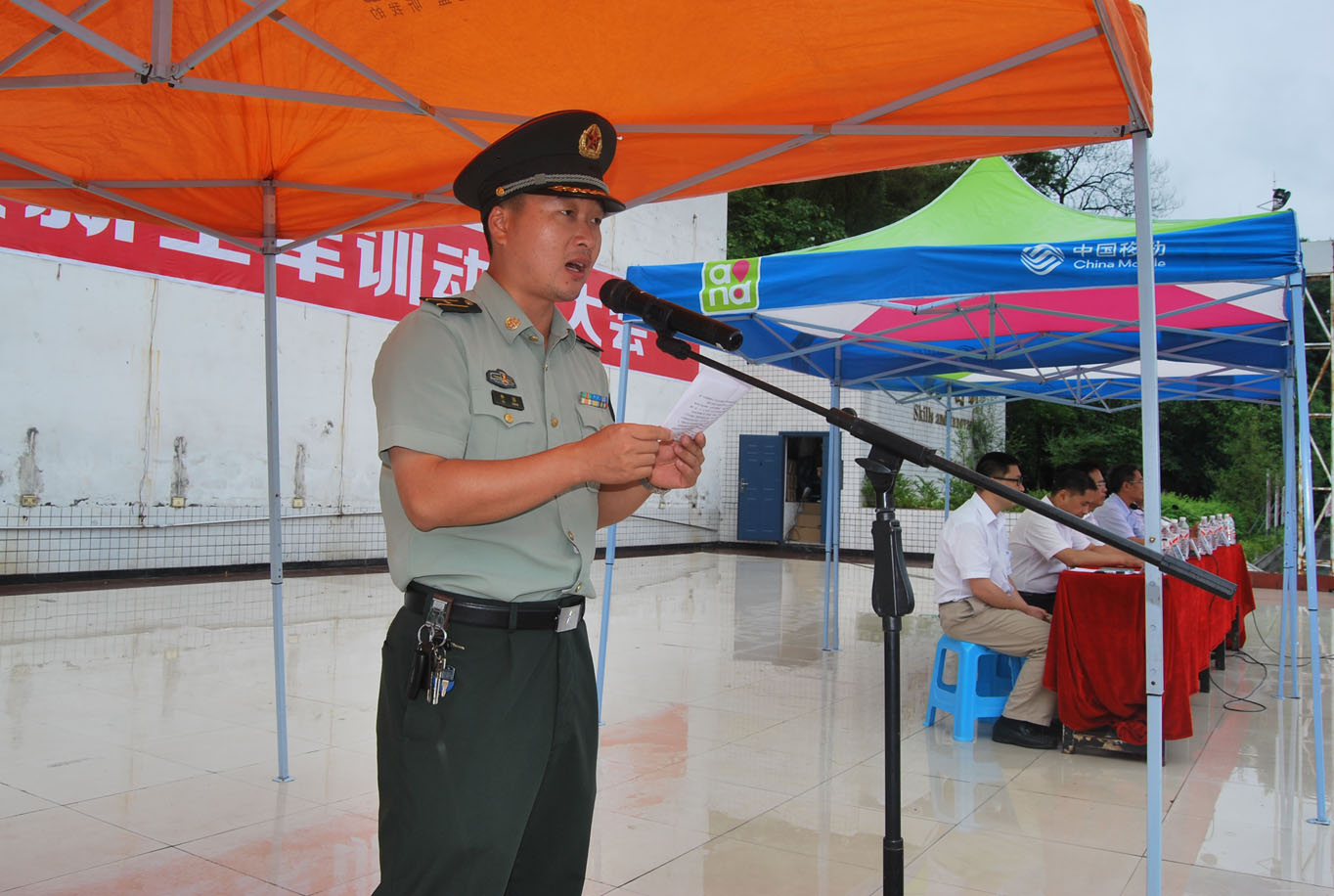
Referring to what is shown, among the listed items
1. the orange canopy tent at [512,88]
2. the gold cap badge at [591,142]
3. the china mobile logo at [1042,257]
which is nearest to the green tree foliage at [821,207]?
the china mobile logo at [1042,257]

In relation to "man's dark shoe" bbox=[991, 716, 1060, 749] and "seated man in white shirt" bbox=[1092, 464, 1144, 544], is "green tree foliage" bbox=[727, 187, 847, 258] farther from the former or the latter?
"man's dark shoe" bbox=[991, 716, 1060, 749]

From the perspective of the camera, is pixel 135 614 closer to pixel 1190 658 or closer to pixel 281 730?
pixel 281 730

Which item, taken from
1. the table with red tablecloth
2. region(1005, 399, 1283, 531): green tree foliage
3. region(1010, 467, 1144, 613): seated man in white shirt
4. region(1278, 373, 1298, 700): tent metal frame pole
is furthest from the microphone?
region(1005, 399, 1283, 531): green tree foliage

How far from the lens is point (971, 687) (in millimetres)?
5051

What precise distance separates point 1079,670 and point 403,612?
13.2 feet

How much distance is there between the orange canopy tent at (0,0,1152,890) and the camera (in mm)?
2285

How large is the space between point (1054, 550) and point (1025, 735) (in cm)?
107

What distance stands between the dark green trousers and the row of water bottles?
3659mm

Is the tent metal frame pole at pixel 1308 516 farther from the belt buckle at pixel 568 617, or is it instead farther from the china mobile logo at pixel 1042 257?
the belt buckle at pixel 568 617

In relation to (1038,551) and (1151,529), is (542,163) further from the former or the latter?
(1038,551)

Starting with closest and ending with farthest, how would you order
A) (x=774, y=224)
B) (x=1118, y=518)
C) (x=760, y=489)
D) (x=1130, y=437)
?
1. (x=1118, y=518)
2. (x=760, y=489)
3. (x=774, y=224)
4. (x=1130, y=437)

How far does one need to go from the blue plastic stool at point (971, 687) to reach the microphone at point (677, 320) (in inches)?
151

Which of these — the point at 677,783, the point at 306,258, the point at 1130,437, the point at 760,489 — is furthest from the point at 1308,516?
the point at 1130,437

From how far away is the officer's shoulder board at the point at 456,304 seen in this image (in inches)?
65.2
